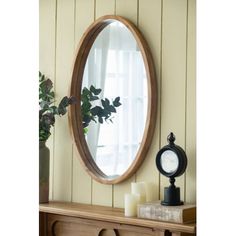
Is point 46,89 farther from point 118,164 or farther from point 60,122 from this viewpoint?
point 118,164

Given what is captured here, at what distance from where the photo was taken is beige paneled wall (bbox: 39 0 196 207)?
194cm

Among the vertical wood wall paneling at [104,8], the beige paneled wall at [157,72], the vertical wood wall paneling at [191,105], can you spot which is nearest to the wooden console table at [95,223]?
the beige paneled wall at [157,72]

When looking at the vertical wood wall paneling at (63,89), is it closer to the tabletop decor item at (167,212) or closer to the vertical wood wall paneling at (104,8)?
A: the vertical wood wall paneling at (104,8)

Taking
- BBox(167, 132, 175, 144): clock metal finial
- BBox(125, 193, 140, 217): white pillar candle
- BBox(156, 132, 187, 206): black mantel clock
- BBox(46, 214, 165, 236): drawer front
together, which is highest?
BBox(167, 132, 175, 144): clock metal finial

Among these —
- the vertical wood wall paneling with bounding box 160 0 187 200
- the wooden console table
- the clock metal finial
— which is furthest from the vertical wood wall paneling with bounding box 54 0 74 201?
the clock metal finial

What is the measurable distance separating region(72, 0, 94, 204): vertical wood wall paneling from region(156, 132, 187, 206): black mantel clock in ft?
1.68

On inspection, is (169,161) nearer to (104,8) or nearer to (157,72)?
(157,72)

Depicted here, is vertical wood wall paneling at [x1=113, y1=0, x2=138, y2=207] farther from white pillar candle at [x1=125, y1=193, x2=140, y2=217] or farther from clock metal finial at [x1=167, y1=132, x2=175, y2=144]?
clock metal finial at [x1=167, y1=132, x2=175, y2=144]

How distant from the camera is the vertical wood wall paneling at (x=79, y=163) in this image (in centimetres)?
228

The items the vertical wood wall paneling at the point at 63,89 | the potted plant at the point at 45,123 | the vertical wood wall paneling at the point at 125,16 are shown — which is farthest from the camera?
the vertical wood wall paneling at the point at 63,89

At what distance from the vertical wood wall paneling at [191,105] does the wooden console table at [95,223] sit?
8.2 inches

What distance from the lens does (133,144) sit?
2094 mm

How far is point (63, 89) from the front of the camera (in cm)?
238
